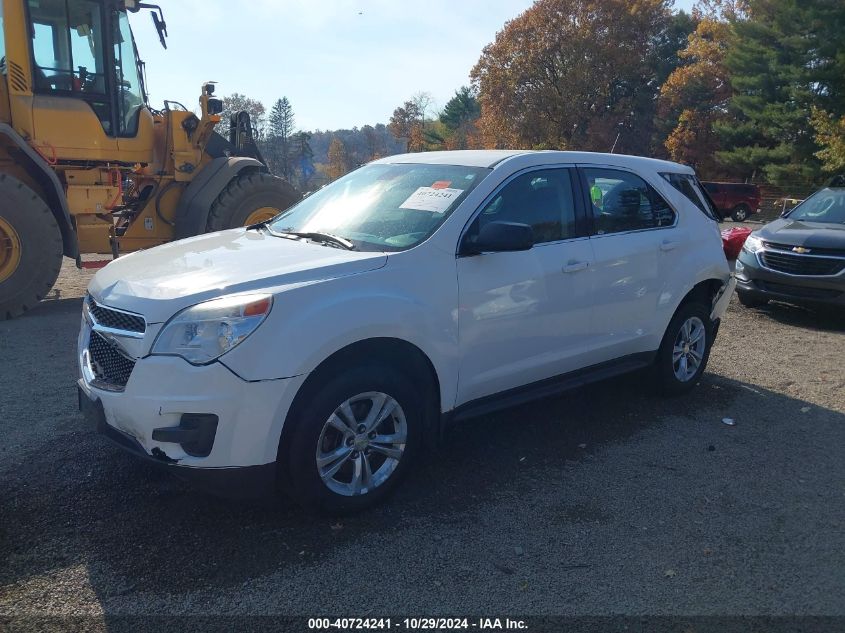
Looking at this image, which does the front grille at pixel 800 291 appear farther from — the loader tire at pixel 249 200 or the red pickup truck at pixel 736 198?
the red pickup truck at pixel 736 198

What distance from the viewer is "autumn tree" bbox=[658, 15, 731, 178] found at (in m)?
41.8

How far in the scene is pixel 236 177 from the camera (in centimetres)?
946

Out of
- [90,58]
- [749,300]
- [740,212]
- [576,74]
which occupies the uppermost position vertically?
[576,74]

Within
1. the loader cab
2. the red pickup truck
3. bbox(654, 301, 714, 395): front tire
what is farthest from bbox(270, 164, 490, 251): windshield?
the red pickup truck

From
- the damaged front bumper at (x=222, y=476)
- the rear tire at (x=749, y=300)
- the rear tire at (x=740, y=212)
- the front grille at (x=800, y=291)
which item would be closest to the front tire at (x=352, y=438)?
the damaged front bumper at (x=222, y=476)

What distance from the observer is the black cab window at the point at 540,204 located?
423cm

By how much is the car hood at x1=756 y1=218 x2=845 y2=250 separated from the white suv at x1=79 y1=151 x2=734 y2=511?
3.92 m

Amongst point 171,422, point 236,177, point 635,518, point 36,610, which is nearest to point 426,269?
point 171,422

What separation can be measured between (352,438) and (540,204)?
2.01m

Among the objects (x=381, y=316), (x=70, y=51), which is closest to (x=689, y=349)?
(x=381, y=316)

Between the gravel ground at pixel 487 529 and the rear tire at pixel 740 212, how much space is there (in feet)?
92.7

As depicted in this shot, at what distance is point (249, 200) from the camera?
9.43 m

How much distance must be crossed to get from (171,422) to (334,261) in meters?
1.12

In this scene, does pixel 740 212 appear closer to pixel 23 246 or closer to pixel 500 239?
pixel 23 246
